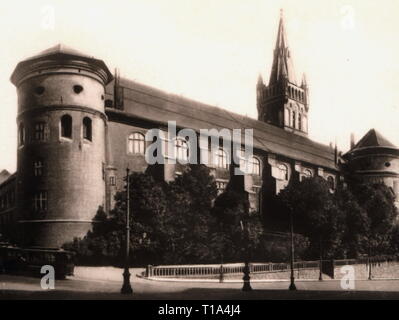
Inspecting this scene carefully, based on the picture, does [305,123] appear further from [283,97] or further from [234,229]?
[234,229]

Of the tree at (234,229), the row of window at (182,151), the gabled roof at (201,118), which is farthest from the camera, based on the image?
the gabled roof at (201,118)

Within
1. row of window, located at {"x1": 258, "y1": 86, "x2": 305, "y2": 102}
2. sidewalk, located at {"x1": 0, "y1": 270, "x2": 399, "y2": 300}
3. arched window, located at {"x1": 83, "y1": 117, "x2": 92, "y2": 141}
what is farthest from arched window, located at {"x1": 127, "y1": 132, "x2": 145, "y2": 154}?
row of window, located at {"x1": 258, "y1": 86, "x2": 305, "y2": 102}

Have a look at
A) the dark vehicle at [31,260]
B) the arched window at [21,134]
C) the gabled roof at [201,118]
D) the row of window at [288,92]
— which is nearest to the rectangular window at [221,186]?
the gabled roof at [201,118]

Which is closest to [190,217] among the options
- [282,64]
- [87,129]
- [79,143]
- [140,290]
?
[79,143]

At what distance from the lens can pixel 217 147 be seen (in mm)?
50094

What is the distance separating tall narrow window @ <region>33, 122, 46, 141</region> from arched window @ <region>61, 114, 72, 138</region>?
51.1 inches

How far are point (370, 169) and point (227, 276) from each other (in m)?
39.3

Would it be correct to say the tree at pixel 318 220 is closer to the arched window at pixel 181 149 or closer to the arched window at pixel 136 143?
the arched window at pixel 181 149

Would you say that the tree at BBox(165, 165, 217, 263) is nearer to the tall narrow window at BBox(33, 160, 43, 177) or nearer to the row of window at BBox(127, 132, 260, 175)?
the row of window at BBox(127, 132, 260, 175)

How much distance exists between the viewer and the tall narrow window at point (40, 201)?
36.2 m

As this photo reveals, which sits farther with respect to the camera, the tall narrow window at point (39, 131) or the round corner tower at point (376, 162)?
the round corner tower at point (376, 162)

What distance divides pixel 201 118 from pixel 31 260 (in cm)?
2753

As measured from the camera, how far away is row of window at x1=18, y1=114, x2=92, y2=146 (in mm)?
36844
